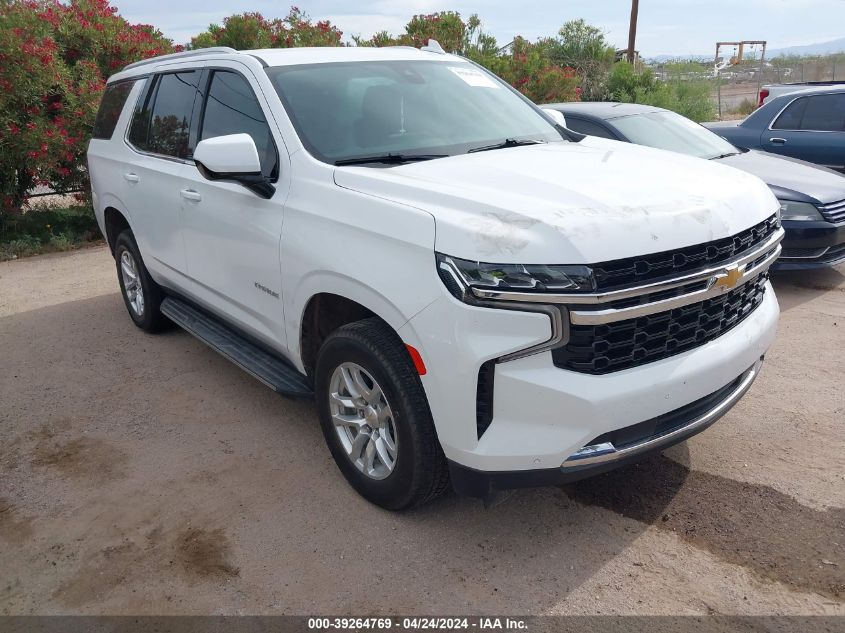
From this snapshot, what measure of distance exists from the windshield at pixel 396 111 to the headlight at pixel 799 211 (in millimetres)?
2929

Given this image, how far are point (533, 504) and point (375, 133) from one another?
6.34 ft

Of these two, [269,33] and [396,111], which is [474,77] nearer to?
[396,111]

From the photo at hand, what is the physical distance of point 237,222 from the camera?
386 centimetres

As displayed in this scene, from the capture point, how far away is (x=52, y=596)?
116 inches

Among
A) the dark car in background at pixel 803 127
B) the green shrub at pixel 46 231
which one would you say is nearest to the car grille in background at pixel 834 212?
the dark car in background at pixel 803 127

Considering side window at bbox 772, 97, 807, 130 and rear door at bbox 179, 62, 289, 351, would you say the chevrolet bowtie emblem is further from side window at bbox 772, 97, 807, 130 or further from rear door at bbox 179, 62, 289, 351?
side window at bbox 772, 97, 807, 130

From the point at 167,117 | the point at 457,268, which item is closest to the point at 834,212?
the point at 457,268

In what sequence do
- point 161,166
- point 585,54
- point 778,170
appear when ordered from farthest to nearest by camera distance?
point 585,54 < point 778,170 < point 161,166

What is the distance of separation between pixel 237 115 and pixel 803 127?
7545 mm

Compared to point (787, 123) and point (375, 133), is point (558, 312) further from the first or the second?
point (787, 123)

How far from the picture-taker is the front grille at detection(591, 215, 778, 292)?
2.57 m

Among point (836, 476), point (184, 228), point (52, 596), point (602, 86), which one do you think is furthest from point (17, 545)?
point (602, 86)

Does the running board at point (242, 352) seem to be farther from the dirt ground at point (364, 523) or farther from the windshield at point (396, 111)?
the windshield at point (396, 111)

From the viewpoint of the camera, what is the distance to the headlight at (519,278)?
8.30 feet
